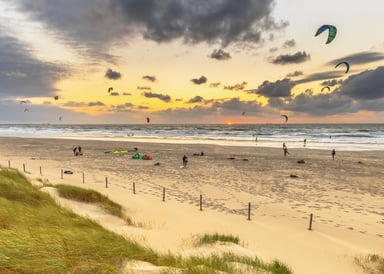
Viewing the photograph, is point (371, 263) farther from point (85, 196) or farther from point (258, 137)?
point (258, 137)

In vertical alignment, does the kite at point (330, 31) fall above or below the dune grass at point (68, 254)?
above

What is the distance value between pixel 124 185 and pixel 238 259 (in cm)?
1412

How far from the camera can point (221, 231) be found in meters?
10.9


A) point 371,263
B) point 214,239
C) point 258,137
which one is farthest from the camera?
point 258,137

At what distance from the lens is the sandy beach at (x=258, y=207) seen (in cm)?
923

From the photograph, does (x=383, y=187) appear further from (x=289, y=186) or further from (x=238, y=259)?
(x=238, y=259)

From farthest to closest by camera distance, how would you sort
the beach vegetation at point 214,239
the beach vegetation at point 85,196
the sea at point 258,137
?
1. the sea at point 258,137
2. the beach vegetation at point 85,196
3. the beach vegetation at point 214,239

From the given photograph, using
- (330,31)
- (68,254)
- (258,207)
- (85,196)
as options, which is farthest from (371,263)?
(330,31)

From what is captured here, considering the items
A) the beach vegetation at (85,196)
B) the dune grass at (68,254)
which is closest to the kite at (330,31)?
the beach vegetation at (85,196)

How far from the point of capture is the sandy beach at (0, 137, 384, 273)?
923cm

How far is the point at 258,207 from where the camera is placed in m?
14.8

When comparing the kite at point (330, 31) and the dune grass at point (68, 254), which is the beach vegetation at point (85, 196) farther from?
the kite at point (330, 31)

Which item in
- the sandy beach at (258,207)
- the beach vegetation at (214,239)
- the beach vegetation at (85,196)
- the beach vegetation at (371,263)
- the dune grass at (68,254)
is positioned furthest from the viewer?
the beach vegetation at (85,196)

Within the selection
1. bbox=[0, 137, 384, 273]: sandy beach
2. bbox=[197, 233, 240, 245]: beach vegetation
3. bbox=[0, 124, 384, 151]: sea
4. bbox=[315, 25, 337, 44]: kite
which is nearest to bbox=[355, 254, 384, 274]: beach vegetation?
bbox=[0, 137, 384, 273]: sandy beach
